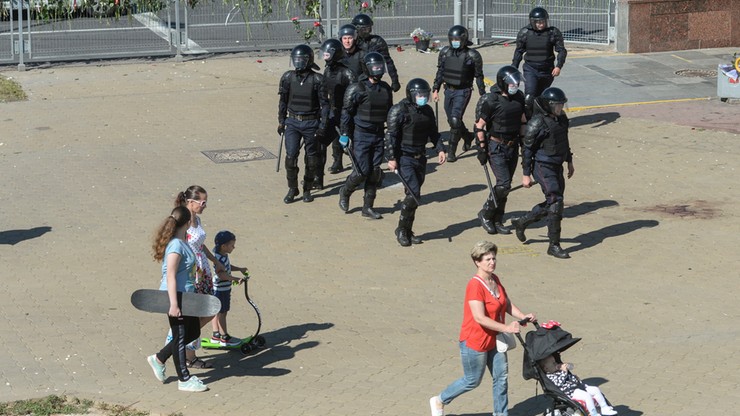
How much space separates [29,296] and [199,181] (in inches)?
176

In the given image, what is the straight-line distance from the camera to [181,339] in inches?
374

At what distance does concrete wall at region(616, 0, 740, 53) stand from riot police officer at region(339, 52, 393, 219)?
1064 cm

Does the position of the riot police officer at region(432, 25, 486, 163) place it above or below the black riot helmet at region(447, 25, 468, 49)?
below

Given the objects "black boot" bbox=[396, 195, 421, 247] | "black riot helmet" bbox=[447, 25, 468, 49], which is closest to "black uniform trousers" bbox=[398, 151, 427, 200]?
"black boot" bbox=[396, 195, 421, 247]

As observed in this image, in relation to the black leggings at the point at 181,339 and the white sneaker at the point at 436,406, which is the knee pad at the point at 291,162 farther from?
the white sneaker at the point at 436,406

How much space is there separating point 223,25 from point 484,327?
57.3 ft

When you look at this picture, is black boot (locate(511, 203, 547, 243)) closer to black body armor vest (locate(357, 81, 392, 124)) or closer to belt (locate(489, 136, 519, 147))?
belt (locate(489, 136, 519, 147))

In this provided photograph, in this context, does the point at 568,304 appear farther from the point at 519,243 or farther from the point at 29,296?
the point at 29,296

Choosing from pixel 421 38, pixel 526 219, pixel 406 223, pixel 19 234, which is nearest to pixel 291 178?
pixel 406 223

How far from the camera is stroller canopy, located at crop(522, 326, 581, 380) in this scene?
8.74 meters

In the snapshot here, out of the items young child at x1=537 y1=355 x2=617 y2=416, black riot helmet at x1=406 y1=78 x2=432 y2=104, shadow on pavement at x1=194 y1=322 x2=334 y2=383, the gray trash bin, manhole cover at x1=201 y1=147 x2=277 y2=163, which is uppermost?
black riot helmet at x1=406 y1=78 x2=432 y2=104

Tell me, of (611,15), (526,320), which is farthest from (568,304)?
(611,15)

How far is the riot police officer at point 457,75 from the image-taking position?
16781 mm

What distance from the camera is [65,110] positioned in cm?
1991
